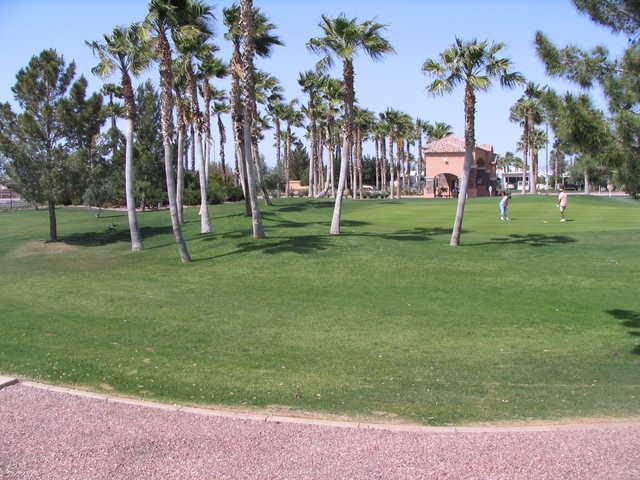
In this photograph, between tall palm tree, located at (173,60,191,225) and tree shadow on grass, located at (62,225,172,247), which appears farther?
tall palm tree, located at (173,60,191,225)

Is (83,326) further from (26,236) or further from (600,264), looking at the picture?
(26,236)

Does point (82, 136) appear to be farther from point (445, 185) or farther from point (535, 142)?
point (535, 142)

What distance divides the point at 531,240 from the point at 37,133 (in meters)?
20.8

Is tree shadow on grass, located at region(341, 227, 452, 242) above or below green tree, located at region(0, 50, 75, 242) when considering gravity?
below

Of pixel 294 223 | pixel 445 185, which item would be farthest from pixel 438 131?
pixel 294 223

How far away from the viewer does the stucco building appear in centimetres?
7599

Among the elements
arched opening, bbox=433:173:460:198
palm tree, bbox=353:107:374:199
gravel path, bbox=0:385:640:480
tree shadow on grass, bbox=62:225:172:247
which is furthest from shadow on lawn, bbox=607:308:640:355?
arched opening, bbox=433:173:460:198

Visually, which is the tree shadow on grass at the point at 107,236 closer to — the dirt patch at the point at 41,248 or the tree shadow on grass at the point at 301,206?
the dirt patch at the point at 41,248

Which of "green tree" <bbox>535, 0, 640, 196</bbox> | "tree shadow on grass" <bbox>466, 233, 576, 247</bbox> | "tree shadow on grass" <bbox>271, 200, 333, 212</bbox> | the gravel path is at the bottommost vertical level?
the gravel path

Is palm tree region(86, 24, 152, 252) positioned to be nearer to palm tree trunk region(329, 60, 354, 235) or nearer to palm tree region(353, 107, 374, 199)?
palm tree trunk region(329, 60, 354, 235)

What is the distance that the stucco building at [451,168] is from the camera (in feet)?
249

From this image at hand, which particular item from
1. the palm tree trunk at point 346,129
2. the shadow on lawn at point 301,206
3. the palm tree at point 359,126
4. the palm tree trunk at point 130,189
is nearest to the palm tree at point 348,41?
the palm tree trunk at point 346,129

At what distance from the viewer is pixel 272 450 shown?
636 cm

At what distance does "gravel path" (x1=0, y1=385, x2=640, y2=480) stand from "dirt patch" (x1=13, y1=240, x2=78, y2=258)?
69.5 feet
